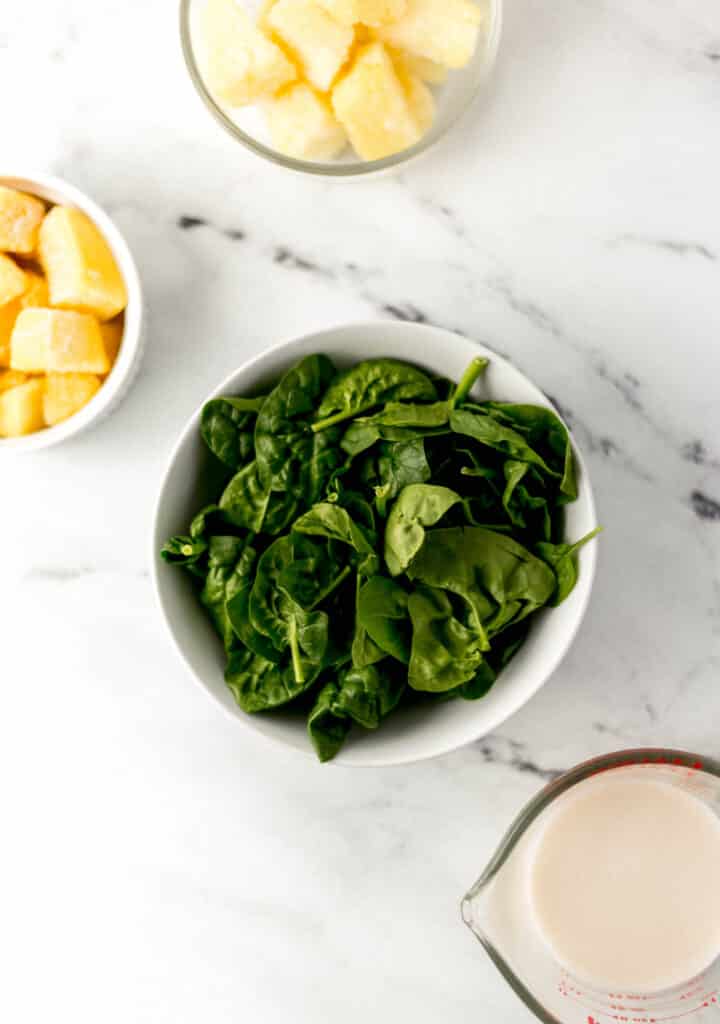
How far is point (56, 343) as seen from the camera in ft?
3.72

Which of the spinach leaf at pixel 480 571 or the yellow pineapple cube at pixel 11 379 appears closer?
the spinach leaf at pixel 480 571

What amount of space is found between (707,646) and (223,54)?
850 millimetres

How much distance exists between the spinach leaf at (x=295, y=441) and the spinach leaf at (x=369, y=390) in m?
0.02

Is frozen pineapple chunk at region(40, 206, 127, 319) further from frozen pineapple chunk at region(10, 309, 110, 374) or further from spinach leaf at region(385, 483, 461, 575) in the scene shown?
spinach leaf at region(385, 483, 461, 575)

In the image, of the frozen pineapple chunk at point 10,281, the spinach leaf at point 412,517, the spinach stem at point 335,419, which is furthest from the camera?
the frozen pineapple chunk at point 10,281

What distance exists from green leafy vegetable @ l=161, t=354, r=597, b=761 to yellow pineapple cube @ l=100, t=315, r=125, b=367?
0.21 metres

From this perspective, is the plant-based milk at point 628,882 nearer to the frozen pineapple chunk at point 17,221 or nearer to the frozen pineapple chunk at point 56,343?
the frozen pineapple chunk at point 56,343

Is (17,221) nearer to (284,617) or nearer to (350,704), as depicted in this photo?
(284,617)

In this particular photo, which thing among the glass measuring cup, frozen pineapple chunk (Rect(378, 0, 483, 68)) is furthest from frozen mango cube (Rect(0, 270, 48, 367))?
the glass measuring cup

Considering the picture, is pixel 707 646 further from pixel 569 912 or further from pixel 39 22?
pixel 39 22

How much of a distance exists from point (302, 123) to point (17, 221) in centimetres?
33

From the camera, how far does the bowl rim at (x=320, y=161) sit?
118 cm

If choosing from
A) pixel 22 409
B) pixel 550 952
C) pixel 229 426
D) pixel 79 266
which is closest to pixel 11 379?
pixel 22 409

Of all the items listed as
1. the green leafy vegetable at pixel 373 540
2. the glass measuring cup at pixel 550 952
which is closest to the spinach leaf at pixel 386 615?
the green leafy vegetable at pixel 373 540
